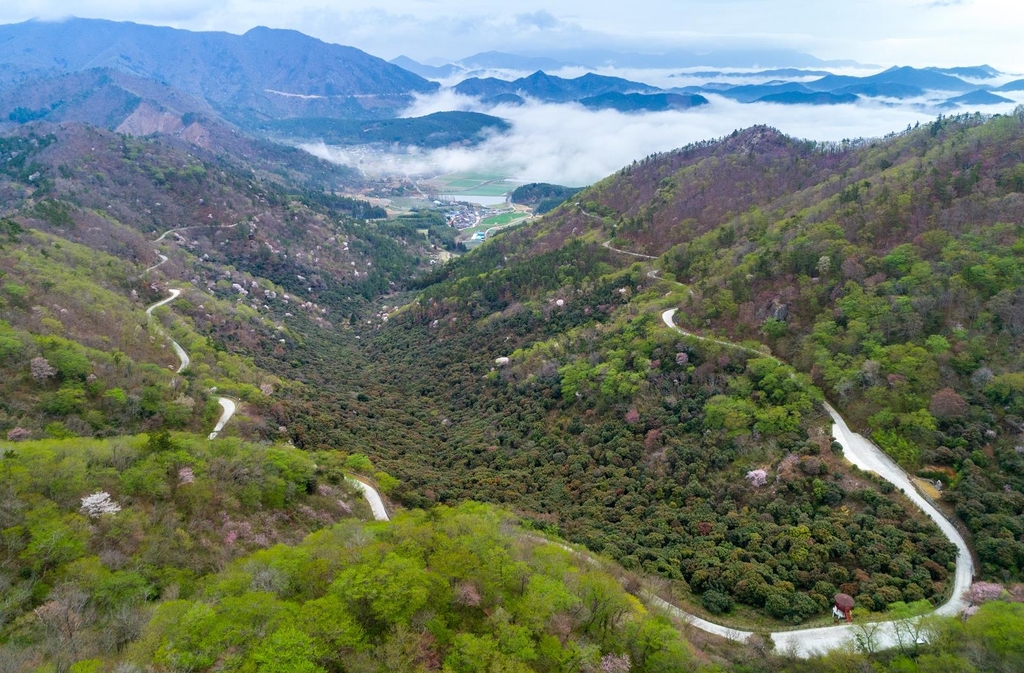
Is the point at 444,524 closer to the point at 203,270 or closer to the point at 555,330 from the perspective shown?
the point at 555,330

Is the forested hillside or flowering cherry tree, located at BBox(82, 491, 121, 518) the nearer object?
flowering cherry tree, located at BBox(82, 491, 121, 518)

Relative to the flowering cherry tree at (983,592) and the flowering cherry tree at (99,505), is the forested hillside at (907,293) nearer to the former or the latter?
the flowering cherry tree at (983,592)

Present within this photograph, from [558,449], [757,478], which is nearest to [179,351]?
[558,449]

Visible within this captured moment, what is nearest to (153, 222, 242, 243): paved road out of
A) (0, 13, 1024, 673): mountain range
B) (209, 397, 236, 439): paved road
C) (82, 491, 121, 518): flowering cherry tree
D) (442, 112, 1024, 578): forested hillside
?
(0, 13, 1024, 673): mountain range

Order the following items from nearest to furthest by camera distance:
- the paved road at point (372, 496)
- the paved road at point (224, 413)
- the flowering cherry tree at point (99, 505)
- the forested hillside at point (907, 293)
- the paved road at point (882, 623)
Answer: the paved road at point (882, 623) < the flowering cherry tree at point (99, 505) < the forested hillside at point (907, 293) < the paved road at point (372, 496) < the paved road at point (224, 413)

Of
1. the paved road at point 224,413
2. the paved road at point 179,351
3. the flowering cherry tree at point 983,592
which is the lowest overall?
the flowering cherry tree at point 983,592

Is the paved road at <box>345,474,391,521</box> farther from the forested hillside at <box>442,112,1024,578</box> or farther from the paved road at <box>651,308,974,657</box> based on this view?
the forested hillside at <box>442,112,1024,578</box>

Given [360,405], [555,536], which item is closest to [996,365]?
[555,536]

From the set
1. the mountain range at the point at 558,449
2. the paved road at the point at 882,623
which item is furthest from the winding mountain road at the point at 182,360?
the paved road at the point at 882,623
